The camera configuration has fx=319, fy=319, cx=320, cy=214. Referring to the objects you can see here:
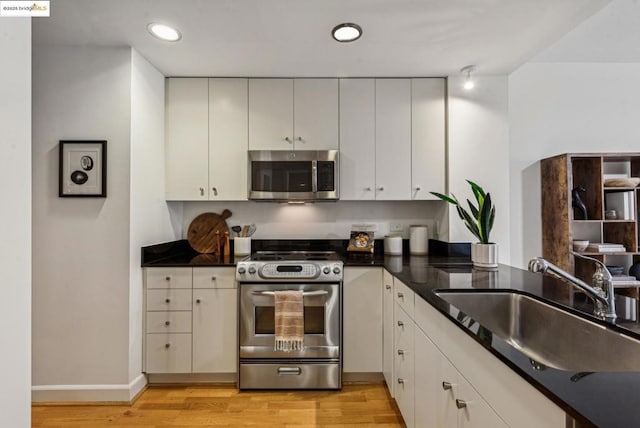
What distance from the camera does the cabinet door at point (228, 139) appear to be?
265 centimetres

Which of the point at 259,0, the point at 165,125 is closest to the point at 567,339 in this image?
the point at 259,0

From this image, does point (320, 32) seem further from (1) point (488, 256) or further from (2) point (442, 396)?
(2) point (442, 396)

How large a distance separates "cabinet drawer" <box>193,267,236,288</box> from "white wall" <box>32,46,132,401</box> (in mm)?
444

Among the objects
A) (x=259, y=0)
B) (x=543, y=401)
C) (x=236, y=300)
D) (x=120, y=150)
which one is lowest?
(x=236, y=300)

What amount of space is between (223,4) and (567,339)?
2222 millimetres

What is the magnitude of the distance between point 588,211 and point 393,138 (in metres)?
1.73

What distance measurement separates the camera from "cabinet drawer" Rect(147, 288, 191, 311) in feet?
7.61

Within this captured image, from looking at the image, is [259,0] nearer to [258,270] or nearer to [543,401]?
[258,270]

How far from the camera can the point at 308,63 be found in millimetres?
2404

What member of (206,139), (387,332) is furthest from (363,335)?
(206,139)

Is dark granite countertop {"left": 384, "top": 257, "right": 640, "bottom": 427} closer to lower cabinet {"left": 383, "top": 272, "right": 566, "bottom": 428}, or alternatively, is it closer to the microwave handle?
lower cabinet {"left": 383, "top": 272, "right": 566, "bottom": 428}

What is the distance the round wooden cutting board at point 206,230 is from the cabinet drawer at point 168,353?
2.56 ft

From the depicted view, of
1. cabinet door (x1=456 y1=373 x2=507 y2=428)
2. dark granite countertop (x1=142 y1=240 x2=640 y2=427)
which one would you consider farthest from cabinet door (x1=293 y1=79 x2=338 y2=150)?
cabinet door (x1=456 y1=373 x2=507 y2=428)
